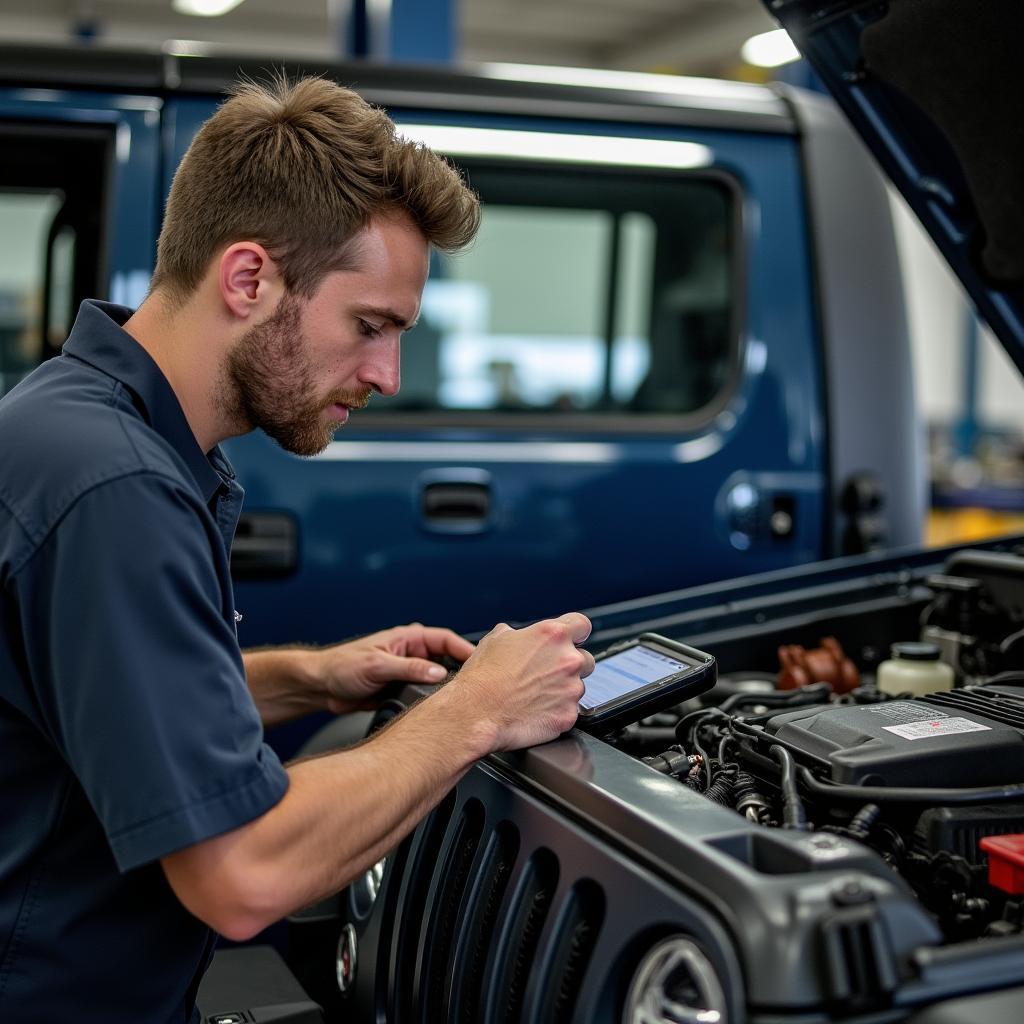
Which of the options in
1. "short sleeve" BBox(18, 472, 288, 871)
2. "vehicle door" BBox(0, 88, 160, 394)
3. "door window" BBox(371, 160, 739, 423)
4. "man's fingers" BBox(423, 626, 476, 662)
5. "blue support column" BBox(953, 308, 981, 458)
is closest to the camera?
"short sleeve" BBox(18, 472, 288, 871)

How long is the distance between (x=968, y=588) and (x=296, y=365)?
3.77ft

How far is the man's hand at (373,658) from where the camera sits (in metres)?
1.77

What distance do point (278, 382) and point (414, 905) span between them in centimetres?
59

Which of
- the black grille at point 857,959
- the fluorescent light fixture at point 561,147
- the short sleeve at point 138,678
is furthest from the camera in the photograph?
the fluorescent light fixture at point 561,147

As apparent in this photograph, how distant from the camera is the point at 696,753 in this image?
5.03ft

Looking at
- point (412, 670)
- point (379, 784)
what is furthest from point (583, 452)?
point (379, 784)

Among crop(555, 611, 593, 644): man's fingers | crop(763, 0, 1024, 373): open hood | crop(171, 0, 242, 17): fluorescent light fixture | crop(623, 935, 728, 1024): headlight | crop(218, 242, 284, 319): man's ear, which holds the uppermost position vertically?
crop(171, 0, 242, 17): fluorescent light fixture

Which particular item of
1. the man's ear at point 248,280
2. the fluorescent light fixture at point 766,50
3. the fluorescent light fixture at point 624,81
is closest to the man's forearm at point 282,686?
the man's ear at point 248,280

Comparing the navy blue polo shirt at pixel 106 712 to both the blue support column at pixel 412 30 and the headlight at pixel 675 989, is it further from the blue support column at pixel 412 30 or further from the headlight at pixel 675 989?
the blue support column at pixel 412 30

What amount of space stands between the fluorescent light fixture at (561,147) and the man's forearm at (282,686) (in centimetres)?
115

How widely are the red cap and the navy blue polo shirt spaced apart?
25.8 inches

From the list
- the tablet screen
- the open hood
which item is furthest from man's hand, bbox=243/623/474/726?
the open hood

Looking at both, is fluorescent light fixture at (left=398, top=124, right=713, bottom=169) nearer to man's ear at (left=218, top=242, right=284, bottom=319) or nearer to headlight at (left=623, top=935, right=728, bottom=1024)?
man's ear at (left=218, top=242, right=284, bottom=319)

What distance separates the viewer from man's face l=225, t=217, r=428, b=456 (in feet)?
4.60
